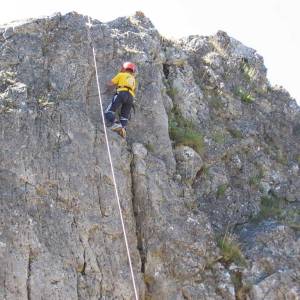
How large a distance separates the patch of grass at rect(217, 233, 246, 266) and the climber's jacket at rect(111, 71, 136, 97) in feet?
11.6

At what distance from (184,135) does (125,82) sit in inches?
69.9

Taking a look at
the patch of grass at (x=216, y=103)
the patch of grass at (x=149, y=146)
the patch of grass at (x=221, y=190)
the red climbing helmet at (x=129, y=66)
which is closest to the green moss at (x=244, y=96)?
the patch of grass at (x=216, y=103)

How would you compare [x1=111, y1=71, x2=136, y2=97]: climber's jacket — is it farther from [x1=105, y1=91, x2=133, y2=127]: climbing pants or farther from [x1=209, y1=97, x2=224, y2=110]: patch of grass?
[x1=209, y1=97, x2=224, y2=110]: patch of grass

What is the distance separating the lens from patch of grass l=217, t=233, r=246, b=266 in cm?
1153

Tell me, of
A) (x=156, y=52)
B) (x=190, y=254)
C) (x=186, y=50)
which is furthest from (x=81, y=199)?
(x=186, y=50)

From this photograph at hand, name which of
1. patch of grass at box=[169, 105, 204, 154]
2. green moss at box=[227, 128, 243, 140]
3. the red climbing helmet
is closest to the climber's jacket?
the red climbing helmet

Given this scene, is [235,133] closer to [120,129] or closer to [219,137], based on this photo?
[219,137]

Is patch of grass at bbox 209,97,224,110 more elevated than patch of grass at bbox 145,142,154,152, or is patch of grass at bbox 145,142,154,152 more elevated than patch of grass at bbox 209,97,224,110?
patch of grass at bbox 209,97,224,110

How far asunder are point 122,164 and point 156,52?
374cm

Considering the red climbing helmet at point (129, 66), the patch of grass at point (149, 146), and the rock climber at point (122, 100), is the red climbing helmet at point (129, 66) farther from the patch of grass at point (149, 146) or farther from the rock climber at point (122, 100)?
the patch of grass at point (149, 146)

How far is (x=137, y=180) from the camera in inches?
463

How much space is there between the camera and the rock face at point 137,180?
1041 cm

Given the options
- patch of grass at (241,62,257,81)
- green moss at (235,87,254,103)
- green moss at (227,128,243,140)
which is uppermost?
patch of grass at (241,62,257,81)

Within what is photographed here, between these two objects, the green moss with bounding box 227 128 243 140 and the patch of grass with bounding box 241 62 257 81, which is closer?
the green moss with bounding box 227 128 243 140
